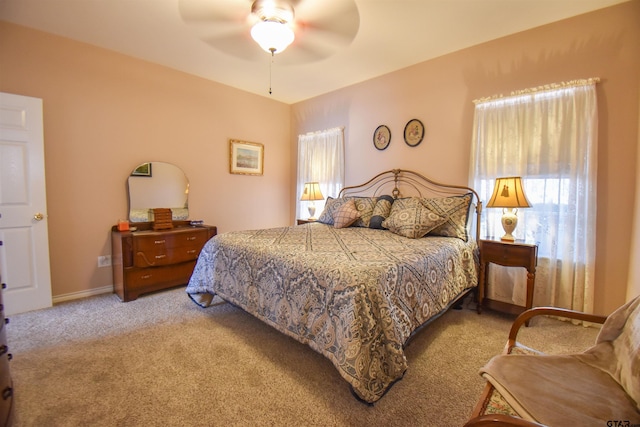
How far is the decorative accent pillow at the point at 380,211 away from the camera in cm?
318

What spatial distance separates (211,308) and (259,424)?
5.29 ft

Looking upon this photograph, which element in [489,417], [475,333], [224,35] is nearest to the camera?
[489,417]

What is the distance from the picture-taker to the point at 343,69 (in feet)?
11.5

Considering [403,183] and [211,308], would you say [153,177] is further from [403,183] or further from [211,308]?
[403,183]

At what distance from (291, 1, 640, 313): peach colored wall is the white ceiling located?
15 cm

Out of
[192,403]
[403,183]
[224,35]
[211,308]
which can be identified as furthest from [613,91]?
[211,308]

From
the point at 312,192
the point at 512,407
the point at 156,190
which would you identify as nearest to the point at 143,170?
the point at 156,190

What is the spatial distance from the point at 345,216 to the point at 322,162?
1.44m

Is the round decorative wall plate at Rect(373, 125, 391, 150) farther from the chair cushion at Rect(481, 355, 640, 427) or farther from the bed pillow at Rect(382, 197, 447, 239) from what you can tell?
the chair cushion at Rect(481, 355, 640, 427)

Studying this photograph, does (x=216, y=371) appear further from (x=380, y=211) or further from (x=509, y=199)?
(x=509, y=199)

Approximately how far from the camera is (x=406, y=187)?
3.55 metres

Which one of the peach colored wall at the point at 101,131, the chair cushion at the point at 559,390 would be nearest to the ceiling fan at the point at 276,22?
the peach colored wall at the point at 101,131

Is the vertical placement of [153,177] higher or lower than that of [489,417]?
higher

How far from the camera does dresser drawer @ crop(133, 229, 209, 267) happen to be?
2.98 meters
